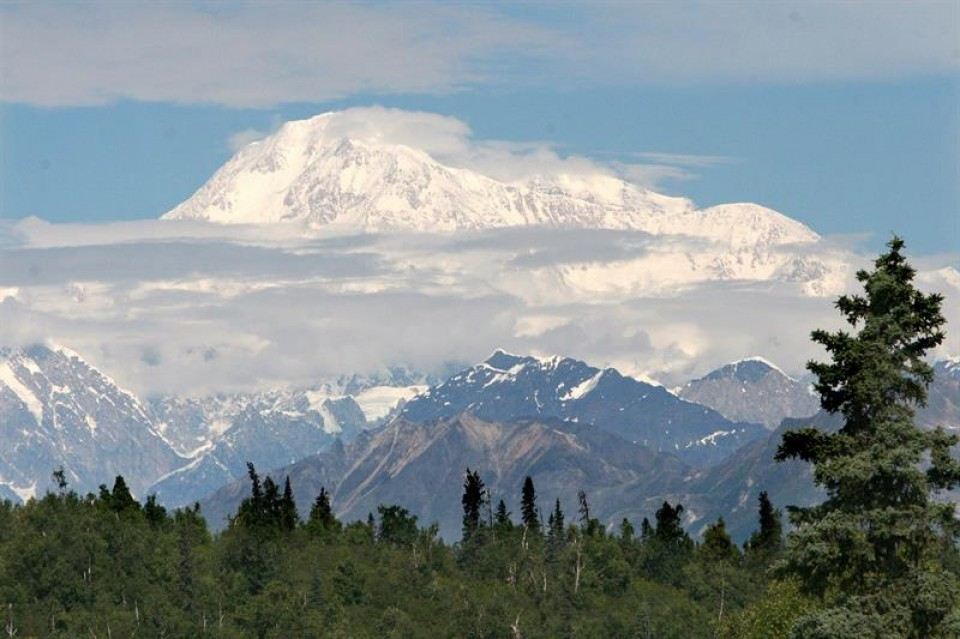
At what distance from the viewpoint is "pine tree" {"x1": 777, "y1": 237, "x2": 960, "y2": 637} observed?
54906 millimetres

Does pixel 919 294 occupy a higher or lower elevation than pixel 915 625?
higher

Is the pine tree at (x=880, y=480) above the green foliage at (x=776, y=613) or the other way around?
above

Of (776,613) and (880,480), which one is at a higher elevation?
(880,480)

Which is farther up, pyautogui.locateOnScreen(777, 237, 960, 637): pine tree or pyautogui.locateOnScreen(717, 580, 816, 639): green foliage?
pyautogui.locateOnScreen(777, 237, 960, 637): pine tree

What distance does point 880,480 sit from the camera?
55906 millimetres

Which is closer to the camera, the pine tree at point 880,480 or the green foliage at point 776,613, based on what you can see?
the pine tree at point 880,480

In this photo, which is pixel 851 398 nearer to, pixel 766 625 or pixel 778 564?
pixel 778 564

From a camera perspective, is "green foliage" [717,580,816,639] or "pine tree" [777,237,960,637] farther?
"green foliage" [717,580,816,639]

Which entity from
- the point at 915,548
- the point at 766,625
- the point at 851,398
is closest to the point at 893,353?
the point at 851,398

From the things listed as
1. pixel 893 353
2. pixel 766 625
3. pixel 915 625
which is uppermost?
pixel 893 353

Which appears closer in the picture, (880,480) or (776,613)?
(880,480)

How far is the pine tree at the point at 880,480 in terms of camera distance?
180 ft

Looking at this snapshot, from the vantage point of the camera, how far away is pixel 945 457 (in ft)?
182

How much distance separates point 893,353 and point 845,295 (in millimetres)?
2406
